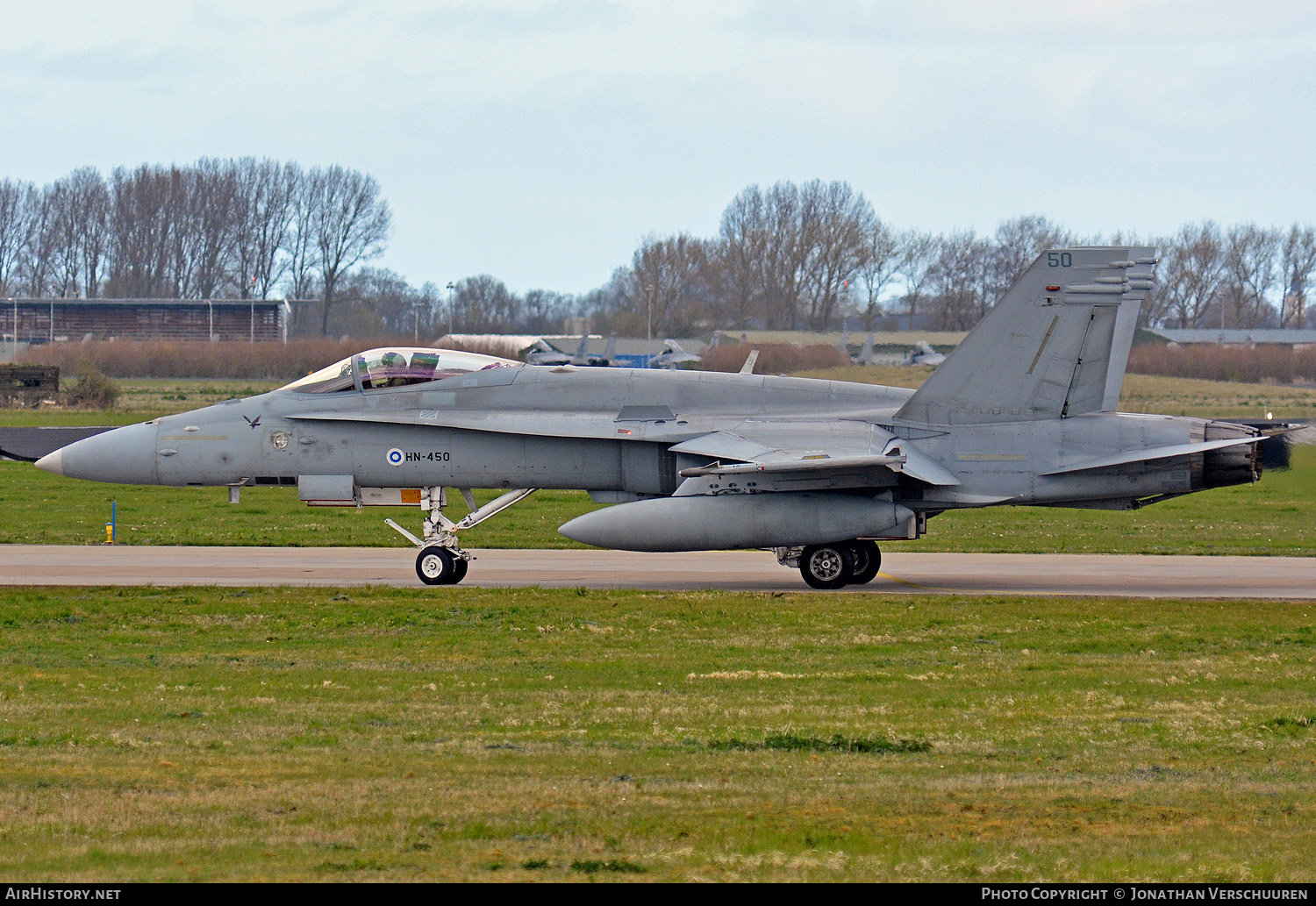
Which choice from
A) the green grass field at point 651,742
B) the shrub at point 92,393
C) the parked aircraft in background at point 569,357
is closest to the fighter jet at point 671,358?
the parked aircraft in background at point 569,357

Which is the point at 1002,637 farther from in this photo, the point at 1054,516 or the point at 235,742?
the point at 1054,516

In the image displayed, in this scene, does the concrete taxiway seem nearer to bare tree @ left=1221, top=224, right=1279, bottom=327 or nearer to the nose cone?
the nose cone

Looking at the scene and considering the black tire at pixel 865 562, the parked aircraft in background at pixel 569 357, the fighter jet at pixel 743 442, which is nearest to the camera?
the fighter jet at pixel 743 442

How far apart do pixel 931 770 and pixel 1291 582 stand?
12580 mm

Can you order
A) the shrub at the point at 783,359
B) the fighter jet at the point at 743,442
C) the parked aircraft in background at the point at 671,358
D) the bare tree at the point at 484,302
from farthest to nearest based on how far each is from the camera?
the bare tree at the point at 484,302, the parked aircraft in background at the point at 671,358, the shrub at the point at 783,359, the fighter jet at the point at 743,442

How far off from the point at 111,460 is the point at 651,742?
11.7 metres

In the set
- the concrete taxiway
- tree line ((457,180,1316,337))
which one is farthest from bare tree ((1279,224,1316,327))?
the concrete taxiway

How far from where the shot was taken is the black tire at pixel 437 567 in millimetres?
17172

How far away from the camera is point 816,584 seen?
17.4m

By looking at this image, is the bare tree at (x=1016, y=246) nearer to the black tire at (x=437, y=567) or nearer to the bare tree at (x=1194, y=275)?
the bare tree at (x=1194, y=275)

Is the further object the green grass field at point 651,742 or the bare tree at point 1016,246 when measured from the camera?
the bare tree at point 1016,246

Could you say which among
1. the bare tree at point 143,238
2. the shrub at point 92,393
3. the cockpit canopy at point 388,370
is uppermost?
the bare tree at point 143,238

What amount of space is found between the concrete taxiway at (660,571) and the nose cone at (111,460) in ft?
4.50

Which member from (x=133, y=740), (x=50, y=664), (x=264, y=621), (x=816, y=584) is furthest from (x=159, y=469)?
(x=133, y=740)
